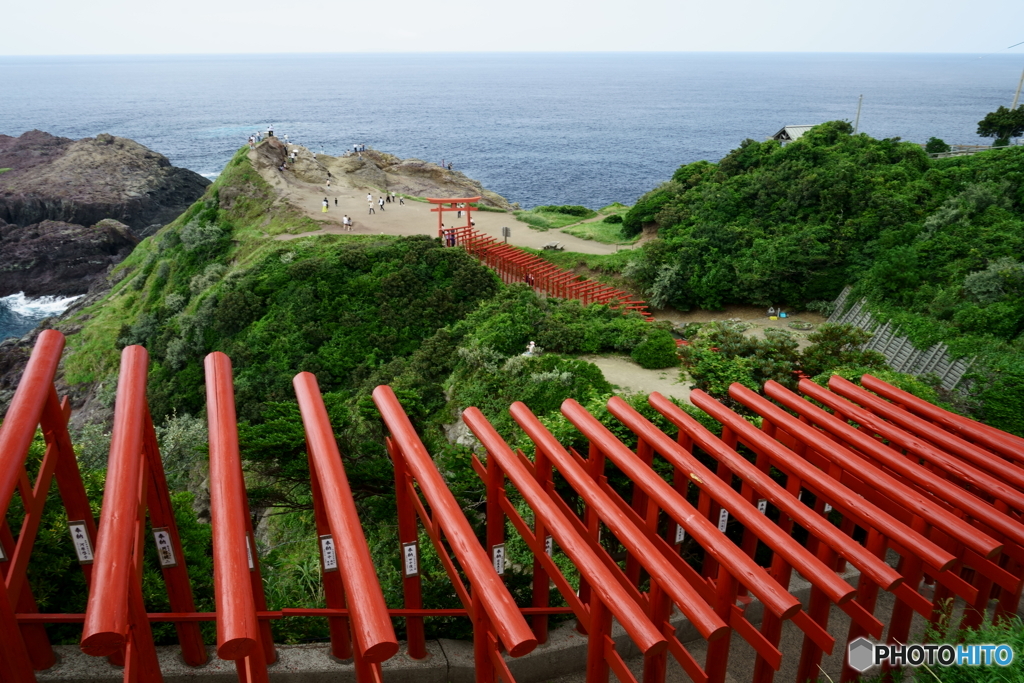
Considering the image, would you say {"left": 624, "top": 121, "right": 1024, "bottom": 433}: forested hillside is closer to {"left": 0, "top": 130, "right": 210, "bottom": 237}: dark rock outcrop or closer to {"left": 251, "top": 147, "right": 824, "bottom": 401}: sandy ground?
{"left": 251, "top": 147, "right": 824, "bottom": 401}: sandy ground

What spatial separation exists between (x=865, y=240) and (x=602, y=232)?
14.3 meters

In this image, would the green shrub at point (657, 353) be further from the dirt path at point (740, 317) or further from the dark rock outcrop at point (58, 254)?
the dark rock outcrop at point (58, 254)

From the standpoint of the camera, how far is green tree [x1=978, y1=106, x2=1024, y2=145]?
4081cm

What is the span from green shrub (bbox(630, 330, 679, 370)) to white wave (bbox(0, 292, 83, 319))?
4374cm

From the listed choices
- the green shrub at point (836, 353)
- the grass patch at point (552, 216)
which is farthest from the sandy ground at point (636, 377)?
the grass patch at point (552, 216)

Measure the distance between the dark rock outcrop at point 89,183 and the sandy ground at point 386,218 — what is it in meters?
27.3

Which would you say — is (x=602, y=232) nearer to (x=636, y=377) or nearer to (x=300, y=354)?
(x=300, y=354)

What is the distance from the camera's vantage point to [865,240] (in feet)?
94.3

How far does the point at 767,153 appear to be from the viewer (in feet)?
124

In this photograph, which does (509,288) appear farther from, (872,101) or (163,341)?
(872,101)

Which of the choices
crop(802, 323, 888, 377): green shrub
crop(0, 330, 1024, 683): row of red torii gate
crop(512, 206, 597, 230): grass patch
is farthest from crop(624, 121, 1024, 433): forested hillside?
crop(0, 330, 1024, 683): row of red torii gate

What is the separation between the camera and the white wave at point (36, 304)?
47125 mm

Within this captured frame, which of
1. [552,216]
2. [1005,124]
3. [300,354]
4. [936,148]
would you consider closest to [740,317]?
[300,354]

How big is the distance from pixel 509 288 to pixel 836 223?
51.4ft
